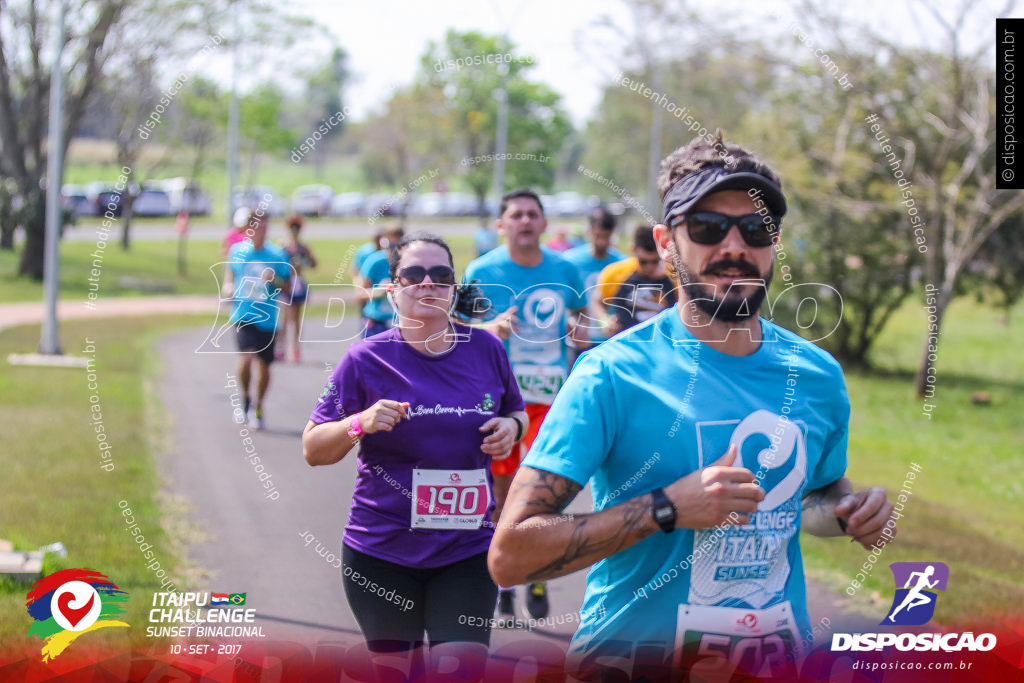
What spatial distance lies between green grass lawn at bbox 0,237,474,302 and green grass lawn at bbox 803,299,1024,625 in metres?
8.44

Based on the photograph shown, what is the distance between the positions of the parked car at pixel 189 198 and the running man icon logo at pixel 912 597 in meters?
36.7

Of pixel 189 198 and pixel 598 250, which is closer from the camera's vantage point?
pixel 598 250

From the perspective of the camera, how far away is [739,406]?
2.28m

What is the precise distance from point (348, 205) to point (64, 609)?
42.0m

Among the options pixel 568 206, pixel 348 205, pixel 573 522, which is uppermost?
pixel 568 206

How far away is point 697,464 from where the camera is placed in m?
2.22

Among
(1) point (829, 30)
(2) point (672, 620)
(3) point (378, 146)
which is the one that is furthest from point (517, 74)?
(3) point (378, 146)

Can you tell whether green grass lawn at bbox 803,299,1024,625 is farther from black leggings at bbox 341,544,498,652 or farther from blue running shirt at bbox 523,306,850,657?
blue running shirt at bbox 523,306,850,657

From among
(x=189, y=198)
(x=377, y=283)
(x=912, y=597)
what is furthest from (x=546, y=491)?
(x=189, y=198)

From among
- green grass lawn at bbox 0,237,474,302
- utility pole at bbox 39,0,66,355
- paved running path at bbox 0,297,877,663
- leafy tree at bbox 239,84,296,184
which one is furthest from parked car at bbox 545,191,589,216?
paved running path at bbox 0,297,877,663

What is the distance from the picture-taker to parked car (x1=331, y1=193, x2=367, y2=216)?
44219 millimetres

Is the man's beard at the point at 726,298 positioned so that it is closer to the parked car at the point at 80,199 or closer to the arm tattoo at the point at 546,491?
the arm tattoo at the point at 546,491

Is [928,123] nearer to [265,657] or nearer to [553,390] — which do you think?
[553,390]

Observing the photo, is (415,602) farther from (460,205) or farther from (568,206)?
(460,205)
